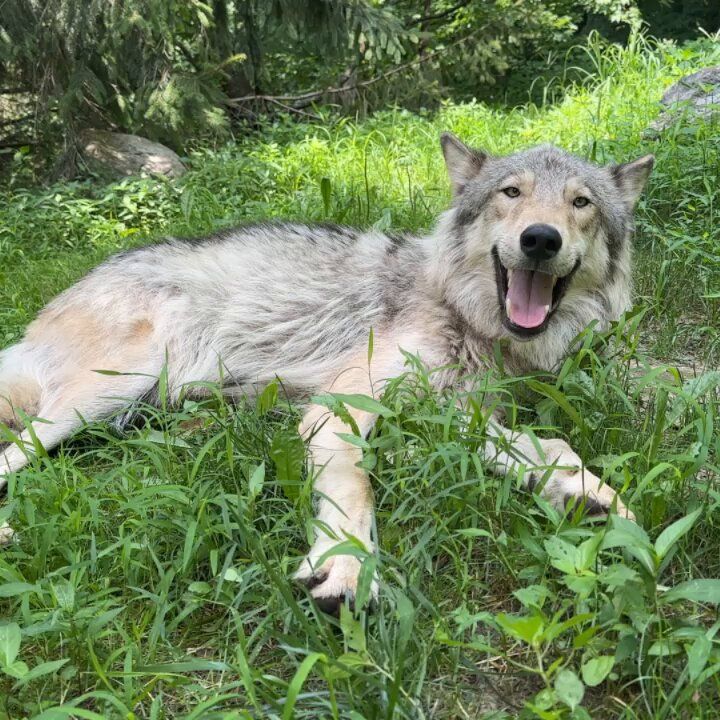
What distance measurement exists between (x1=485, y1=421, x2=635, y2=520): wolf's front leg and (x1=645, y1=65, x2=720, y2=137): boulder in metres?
4.32

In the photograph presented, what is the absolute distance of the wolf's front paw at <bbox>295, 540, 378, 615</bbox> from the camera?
1.98 meters

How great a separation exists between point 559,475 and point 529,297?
98 centimetres

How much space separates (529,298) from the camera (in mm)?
3137

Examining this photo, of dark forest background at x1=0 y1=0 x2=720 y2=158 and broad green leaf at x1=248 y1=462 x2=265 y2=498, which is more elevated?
dark forest background at x1=0 y1=0 x2=720 y2=158

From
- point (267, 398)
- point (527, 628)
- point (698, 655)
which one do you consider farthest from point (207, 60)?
point (698, 655)

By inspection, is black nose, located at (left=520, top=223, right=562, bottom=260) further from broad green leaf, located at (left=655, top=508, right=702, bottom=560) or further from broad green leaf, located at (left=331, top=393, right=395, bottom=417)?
broad green leaf, located at (left=655, top=508, right=702, bottom=560)

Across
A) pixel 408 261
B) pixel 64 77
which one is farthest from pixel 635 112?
pixel 64 77

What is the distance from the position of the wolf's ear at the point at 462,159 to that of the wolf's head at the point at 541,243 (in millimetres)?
65

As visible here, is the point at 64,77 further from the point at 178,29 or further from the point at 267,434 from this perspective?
the point at 267,434

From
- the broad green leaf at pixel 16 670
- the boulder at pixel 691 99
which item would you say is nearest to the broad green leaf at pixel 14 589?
the broad green leaf at pixel 16 670

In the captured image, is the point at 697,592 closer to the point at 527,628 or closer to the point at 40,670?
the point at 527,628

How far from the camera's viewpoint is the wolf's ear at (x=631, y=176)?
3.54 meters

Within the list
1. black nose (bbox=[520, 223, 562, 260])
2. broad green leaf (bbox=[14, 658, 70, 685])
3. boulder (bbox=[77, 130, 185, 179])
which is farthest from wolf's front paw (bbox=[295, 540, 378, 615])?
boulder (bbox=[77, 130, 185, 179])

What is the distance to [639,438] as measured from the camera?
256 cm
